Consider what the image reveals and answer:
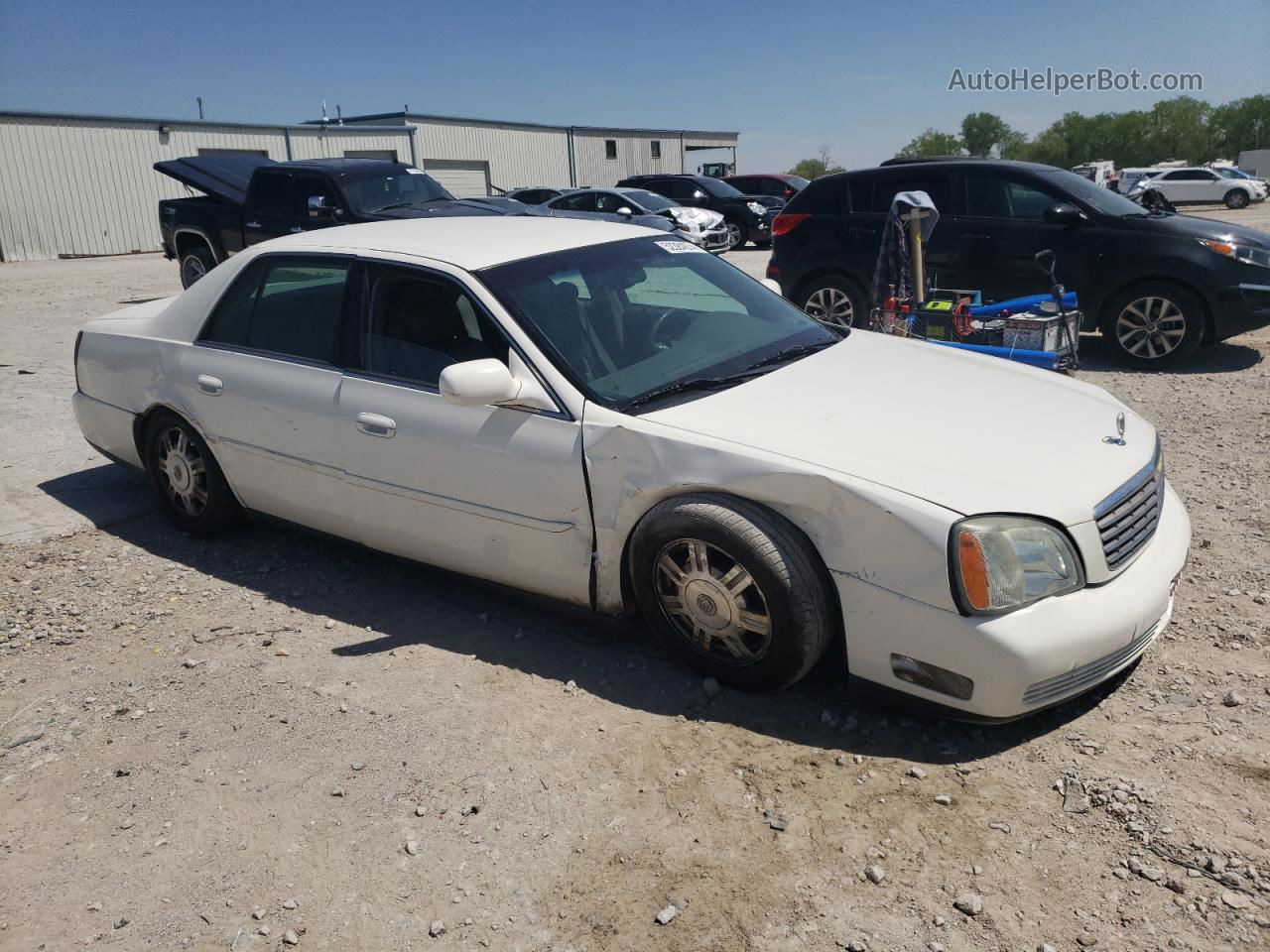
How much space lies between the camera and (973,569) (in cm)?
285

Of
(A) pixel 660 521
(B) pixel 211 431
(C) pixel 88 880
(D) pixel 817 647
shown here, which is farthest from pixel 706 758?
(B) pixel 211 431

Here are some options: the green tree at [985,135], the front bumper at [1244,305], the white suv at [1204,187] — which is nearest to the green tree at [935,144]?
the green tree at [985,135]

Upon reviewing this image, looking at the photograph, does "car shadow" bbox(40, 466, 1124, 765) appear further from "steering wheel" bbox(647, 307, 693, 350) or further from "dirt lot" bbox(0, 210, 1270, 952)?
"steering wheel" bbox(647, 307, 693, 350)

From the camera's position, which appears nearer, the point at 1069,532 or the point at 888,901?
the point at 888,901

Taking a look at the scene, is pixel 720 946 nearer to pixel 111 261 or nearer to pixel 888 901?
pixel 888 901

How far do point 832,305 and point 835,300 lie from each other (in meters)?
0.05

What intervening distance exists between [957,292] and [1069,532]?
5.36 m

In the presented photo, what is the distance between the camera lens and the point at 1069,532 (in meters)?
2.96

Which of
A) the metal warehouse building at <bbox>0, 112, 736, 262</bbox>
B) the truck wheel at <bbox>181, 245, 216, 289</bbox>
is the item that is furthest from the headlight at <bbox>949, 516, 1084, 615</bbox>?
the metal warehouse building at <bbox>0, 112, 736, 262</bbox>

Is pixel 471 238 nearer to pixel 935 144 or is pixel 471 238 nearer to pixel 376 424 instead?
pixel 376 424

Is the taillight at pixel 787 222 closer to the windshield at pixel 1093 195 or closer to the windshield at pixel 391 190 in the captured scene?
the windshield at pixel 1093 195

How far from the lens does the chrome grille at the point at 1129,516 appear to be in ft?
Answer: 10.1

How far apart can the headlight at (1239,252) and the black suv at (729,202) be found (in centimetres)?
1467

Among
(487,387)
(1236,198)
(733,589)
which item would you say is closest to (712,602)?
(733,589)
